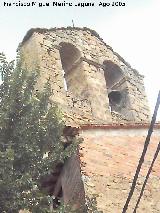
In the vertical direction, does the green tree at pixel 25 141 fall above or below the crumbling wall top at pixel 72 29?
below

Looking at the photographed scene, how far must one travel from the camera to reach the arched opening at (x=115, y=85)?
1122 cm

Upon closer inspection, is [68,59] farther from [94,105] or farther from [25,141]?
[25,141]

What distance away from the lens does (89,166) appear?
22.3 ft

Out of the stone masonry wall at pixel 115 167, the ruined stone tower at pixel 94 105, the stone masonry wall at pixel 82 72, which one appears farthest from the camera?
the stone masonry wall at pixel 82 72

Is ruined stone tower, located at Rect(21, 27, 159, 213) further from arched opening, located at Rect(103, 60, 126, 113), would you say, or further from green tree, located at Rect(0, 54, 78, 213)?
green tree, located at Rect(0, 54, 78, 213)

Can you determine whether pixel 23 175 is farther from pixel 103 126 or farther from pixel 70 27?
pixel 70 27

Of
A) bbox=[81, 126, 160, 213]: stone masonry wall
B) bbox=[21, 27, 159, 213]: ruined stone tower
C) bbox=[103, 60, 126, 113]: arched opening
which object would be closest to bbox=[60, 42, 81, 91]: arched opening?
bbox=[21, 27, 159, 213]: ruined stone tower

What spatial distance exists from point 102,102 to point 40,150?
4.35 metres

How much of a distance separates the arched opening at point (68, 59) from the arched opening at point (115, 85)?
930mm

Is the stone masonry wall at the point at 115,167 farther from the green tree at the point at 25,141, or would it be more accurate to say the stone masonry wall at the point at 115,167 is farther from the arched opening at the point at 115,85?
the arched opening at the point at 115,85

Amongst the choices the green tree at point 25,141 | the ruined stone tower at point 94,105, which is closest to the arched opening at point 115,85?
the ruined stone tower at point 94,105

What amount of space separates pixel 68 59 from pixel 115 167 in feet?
15.7

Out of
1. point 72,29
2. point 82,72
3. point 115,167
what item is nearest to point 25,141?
point 115,167

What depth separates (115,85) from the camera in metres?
11.6
